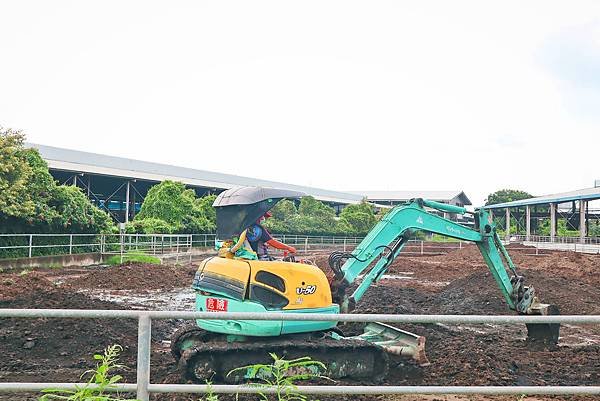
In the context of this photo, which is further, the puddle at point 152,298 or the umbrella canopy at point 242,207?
the puddle at point 152,298

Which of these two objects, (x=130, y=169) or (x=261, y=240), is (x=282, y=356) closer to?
(x=261, y=240)

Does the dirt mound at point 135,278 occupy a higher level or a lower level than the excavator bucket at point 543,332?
lower

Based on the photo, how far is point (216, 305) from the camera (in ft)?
22.8

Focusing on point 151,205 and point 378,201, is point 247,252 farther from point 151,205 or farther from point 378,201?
point 378,201

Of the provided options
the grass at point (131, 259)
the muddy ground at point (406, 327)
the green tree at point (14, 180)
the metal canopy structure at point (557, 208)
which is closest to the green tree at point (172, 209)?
the grass at point (131, 259)

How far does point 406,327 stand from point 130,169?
3723cm

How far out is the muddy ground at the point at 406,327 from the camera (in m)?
7.49

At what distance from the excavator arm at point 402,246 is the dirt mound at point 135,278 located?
1012cm

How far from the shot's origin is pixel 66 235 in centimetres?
2359

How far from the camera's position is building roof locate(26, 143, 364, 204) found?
35.7 meters

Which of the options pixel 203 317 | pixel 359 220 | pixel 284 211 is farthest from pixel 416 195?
pixel 203 317

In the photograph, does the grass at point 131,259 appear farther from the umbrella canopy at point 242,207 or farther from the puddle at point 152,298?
the umbrella canopy at point 242,207

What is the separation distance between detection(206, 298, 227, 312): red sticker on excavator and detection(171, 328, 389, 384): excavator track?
1.35 feet

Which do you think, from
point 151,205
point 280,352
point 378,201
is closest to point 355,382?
point 280,352
